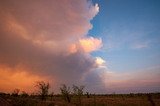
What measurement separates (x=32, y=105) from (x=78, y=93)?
36332 mm

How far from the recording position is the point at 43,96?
84938mm

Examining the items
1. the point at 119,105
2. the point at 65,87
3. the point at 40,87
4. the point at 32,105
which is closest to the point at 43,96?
the point at 40,87

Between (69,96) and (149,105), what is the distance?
3080 cm

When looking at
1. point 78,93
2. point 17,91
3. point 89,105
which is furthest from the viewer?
point 17,91

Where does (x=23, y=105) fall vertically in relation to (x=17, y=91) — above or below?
below

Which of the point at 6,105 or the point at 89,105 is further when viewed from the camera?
the point at 89,105

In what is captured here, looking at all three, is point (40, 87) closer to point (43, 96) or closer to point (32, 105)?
point (43, 96)

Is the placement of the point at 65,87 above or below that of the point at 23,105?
above

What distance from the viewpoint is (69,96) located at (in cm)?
8600

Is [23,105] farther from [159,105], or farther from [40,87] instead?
[159,105]

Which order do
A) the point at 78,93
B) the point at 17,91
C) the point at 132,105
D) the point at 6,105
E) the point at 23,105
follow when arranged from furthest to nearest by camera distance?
the point at 17,91 → the point at 78,93 → the point at 132,105 → the point at 23,105 → the point at 6,105

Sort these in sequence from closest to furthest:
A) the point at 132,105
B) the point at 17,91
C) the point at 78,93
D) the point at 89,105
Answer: the point at 89,105 → the point at 132,105 → the point at 78,93 → the point at 17,91

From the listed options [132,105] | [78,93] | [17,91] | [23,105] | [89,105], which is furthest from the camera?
[17,91]

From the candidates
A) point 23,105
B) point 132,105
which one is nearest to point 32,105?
point 23,105
